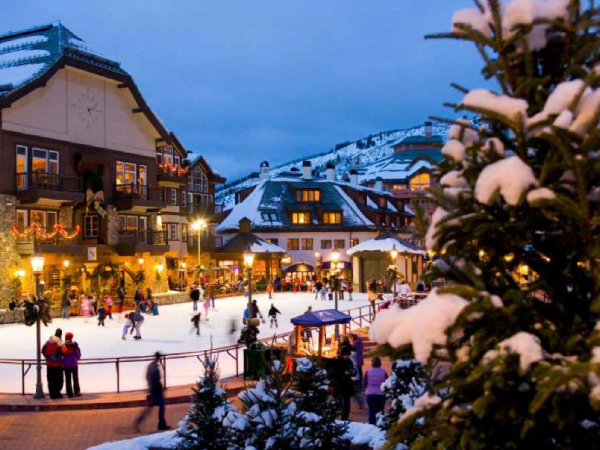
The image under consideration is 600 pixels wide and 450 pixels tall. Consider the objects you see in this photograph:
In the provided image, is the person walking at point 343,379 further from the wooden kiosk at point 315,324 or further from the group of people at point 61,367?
the group of people at point 61,367

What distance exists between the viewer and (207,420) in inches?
339

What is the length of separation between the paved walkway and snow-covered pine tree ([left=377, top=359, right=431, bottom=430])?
4.09 m

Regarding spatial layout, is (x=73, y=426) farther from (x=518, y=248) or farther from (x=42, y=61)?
(x=42, y=61)

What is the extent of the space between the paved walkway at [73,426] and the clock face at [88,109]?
27.6 meters

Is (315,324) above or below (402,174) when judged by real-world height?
below

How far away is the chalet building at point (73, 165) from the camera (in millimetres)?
34250

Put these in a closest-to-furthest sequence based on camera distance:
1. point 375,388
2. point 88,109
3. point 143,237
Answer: point 375,388, point 88,109, point 143,237

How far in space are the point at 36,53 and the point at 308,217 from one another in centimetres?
3107

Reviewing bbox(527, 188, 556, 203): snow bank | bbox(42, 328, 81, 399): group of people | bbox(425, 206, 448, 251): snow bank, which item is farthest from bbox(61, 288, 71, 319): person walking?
bbox(527, 188, 556, 203): snow bank

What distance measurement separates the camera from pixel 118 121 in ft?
139

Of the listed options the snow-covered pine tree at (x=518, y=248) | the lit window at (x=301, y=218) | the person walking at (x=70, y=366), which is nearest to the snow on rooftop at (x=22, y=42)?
the person walking at (x=70, y=366)

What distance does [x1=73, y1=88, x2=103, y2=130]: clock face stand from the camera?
39156mm

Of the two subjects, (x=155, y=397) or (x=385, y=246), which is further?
(x=385, y=246)

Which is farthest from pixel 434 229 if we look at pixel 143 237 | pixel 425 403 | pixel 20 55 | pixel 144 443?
pixel 143 237
